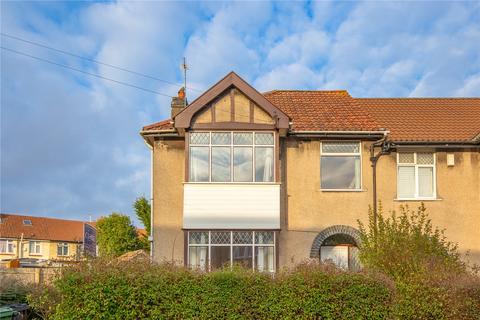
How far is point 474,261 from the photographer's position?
711 inches

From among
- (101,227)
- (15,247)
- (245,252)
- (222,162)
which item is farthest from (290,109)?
(15,247)

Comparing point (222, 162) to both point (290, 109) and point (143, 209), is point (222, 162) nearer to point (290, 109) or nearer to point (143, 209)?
point (290, 109)

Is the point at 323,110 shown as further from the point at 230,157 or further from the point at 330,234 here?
the point at 330,234

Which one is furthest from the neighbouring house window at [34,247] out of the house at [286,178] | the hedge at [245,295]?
the hedge at [245,295]

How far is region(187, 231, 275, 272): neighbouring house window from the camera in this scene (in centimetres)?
1688

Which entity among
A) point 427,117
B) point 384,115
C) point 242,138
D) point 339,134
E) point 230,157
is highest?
point 384,115

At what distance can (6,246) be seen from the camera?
60062 millimetres

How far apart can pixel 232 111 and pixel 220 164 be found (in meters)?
1.86

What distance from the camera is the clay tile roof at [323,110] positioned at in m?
18.1

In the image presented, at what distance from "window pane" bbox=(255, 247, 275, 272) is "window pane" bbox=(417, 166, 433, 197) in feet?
19.9

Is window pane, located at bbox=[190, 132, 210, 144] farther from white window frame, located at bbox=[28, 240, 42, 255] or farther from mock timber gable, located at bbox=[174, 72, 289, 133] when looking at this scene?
white window frame, located at bbox=[28, 240, 42, 255]

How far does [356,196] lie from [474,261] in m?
4.79

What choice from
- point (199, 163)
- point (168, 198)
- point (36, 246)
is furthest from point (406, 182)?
point (36, 246)

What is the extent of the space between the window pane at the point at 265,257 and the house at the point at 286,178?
33 millimetres
